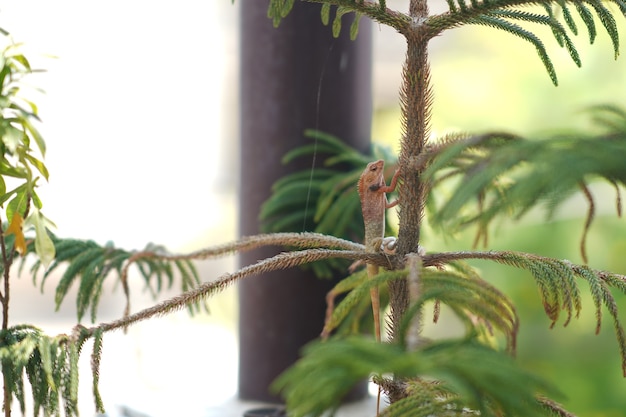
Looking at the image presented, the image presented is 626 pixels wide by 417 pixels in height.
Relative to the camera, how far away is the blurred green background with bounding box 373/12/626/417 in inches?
94.9

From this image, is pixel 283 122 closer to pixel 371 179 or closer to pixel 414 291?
pixel 371 179

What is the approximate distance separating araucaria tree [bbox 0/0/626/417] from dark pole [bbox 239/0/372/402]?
0.34 m

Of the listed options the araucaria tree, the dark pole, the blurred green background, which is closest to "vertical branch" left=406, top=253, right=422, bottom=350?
the araucaria tree

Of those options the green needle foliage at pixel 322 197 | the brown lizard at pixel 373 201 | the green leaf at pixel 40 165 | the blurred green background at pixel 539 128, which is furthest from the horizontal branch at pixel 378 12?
the blurred green background at pixel 539 128

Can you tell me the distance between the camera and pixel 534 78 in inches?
→ 108

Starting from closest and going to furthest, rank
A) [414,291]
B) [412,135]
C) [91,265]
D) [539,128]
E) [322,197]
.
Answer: [414,291] < [412,135] < [91,265] < [322,197] < [539,128]

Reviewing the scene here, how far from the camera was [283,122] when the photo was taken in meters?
1.29

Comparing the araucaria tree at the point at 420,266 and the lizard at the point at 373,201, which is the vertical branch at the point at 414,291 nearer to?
the araucaria tree at the point at 420,266

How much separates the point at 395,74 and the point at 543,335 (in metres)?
1.06

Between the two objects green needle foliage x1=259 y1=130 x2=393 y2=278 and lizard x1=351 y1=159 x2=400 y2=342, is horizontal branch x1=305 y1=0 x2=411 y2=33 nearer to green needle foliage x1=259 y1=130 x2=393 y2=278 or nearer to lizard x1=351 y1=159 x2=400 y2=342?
lizard x1=351 y1=159 x2=400 y2=342

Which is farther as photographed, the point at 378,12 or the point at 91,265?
the point at 91,265

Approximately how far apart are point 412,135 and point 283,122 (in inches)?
21.4

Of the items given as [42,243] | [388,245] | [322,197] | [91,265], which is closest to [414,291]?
[388,245]

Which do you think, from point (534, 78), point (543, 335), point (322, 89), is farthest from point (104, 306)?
point (322, 89)
